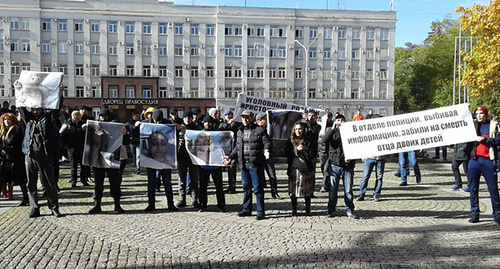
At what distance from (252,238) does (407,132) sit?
384 centimetres

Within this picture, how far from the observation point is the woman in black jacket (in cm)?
1070

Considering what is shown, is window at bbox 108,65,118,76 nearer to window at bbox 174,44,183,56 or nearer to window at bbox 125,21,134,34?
window at bbox 125,21,134,34

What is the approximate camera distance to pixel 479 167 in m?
8.71

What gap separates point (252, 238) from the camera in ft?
25.6

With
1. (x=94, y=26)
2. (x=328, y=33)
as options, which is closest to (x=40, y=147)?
(x=94, y=26)

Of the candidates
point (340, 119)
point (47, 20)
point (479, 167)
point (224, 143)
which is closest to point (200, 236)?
point (224, 143)

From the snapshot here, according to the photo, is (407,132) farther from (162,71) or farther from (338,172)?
(162,71)

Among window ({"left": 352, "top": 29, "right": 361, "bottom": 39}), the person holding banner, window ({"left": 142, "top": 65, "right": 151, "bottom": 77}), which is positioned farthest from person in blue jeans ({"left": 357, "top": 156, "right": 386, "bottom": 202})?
window ({"left": 352, "top": 29, "right": 361, "bottom": 39})

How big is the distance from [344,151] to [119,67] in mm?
57060

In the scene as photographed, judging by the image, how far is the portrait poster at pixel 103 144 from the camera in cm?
989

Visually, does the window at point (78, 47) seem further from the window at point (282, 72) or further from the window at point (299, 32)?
the window at point (299, 32)

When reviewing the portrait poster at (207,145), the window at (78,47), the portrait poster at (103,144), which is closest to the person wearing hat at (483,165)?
the portrait poster at (207,145)

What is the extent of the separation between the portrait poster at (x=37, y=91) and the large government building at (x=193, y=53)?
52787mm

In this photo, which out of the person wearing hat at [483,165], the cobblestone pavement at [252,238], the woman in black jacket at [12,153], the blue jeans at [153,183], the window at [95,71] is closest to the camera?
the cobblestone pavement at [252,238]
